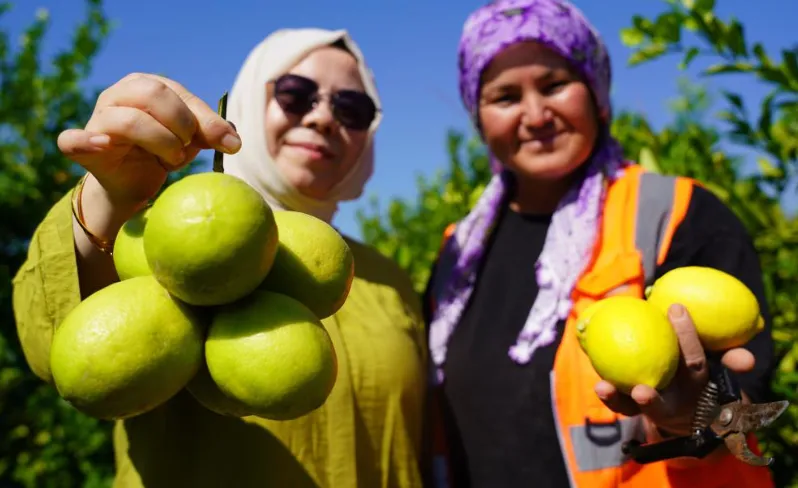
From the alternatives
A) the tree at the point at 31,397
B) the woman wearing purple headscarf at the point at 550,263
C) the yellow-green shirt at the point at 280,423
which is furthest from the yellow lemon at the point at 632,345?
the tree at the point at 31,397

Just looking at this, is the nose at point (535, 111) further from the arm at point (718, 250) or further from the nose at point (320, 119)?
the nose at point (320, 119)

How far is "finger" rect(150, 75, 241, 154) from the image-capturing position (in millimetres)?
1202

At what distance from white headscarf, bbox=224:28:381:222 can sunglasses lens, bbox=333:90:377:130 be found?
0.50 feet

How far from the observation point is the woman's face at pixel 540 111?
7.45 feet

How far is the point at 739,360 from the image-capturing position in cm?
156

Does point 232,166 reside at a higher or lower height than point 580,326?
higher

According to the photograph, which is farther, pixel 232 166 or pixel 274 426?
pixel 232 166

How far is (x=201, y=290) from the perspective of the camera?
97 cm

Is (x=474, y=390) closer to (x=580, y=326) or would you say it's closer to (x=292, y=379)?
(x=580, y=326)

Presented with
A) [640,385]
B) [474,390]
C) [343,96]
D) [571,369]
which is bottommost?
[474,390]

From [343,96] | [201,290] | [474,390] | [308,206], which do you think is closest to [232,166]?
[308,206]

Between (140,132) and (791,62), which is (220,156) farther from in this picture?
(791,62)

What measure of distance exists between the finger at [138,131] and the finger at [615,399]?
1071 mm

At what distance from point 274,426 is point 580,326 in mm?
836
